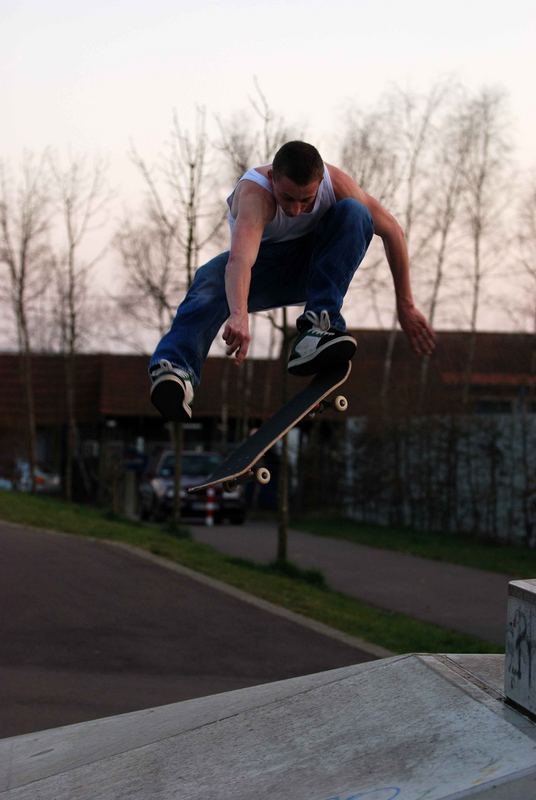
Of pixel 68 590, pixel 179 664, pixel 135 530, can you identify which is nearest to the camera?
pixel 179 664

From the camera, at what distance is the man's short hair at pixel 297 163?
430 cm

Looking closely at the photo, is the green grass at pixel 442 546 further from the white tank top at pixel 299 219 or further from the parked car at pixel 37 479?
the parked car at pixel 37 479

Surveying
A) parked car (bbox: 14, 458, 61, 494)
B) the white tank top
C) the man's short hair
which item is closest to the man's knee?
the white tank top

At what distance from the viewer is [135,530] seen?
1681cm

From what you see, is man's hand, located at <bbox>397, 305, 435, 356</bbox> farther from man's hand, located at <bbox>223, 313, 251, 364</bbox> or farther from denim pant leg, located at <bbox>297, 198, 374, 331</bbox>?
man's hand, located at <bbox>223, 313, 251, 364</bbox>

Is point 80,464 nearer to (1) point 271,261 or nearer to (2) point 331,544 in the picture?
(2) point 331,544

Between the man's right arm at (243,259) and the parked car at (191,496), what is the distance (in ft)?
66.2

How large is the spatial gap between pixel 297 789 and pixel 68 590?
23.1ft

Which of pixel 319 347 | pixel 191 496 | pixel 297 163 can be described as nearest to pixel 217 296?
pixel 319 347

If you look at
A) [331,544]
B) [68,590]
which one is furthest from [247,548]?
[68,590]

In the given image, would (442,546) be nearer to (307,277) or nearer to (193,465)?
(193,465)

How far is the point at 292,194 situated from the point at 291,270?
0.66 metres

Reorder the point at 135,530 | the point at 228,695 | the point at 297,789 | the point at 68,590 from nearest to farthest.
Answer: the point at 297,789 → the point at 228,695 → the point at 68,590 → the point at 135,530

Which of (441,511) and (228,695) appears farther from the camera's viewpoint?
(441,511)
